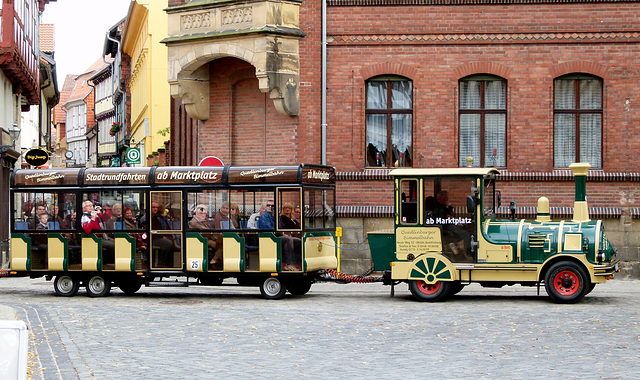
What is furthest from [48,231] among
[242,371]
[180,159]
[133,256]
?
[180,159]

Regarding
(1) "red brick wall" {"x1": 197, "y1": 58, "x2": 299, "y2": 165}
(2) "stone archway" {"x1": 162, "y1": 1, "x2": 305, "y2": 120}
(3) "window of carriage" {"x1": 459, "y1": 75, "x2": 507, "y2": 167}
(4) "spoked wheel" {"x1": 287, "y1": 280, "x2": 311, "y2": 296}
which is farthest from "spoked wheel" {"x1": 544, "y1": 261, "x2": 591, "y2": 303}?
(1) "red brick wall" {"x1": 197, "y1": 58, "x2": 299, "y2": 165}

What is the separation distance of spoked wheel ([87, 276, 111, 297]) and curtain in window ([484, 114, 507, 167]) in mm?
9300

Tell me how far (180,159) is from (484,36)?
40.5 ft

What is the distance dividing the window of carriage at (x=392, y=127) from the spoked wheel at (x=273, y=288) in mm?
6160

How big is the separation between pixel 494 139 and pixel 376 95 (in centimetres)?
291

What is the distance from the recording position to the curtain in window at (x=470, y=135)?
23.2m

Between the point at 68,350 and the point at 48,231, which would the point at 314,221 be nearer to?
the point at 48,231

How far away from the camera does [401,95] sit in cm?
2341

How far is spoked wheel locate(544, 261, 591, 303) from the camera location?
16406 millimetres

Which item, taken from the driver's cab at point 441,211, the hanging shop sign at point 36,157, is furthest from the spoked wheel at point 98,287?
the hanging shop sign at point 36,157

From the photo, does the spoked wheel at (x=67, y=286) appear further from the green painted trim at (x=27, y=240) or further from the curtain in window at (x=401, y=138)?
the curtain in window at (x=401, y=138)

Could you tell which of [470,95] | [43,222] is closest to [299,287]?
[43,222]

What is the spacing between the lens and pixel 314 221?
1820 cm

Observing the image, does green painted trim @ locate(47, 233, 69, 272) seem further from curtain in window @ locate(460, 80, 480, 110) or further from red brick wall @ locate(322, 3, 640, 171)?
curtain in window @ locate(460, 80, 480, 110)
